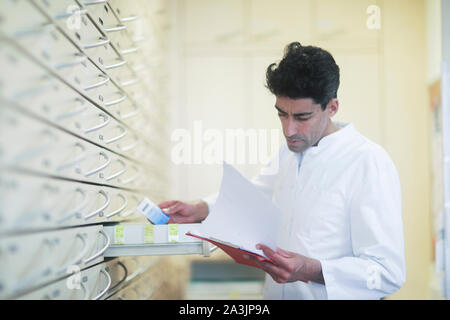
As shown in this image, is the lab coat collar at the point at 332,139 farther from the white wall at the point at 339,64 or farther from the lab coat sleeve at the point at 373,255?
the white wall at the point at 339,64

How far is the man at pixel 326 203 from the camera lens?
104 cm

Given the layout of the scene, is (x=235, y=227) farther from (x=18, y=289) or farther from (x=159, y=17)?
(x=159, y=17)

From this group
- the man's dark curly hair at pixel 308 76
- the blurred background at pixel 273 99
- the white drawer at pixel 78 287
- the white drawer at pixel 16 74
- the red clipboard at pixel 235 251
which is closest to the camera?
the white drawer at pixel 16 74

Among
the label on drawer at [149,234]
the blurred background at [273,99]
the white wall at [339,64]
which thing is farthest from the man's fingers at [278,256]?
the white wall at [339,64]

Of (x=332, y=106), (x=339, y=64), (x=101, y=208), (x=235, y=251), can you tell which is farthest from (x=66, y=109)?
(x=339, y=64)

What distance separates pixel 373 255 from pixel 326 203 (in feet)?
0.68

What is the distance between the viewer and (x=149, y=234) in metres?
1.02

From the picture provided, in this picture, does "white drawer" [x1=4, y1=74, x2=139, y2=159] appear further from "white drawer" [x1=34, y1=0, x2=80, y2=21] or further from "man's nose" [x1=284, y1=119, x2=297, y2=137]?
"man's nose" [x1=284, y1=119, x2=297, y2=137]

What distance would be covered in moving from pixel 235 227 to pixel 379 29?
214cm

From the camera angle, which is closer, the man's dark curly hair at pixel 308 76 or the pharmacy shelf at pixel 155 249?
the pharmacy shelf at pixel 155 249

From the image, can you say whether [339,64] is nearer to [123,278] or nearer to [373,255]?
[373,255]

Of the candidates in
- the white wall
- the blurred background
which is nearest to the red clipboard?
the blurred background

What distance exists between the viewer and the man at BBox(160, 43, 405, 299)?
41.1 inches
